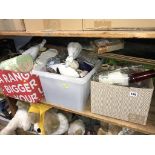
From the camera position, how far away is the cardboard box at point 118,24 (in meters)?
0.75

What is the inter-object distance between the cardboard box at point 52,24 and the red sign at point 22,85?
26 centimetres

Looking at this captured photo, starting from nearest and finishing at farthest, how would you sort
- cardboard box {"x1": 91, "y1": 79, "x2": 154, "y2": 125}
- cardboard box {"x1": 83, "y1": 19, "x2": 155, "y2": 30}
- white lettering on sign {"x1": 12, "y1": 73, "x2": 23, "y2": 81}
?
cardboard box {"x1": 83, "y1": 19, "x2": 155, "y2": 30} → cardboard box {"x1": 91, "y1": 79, "x2": 154, "y2": 125} → white lettering on sign {"x1": 12, "y1": 73, "x2": 23, "y2": 81}

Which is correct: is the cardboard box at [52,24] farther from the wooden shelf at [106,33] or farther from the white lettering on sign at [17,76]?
the white lettering on sign at [17,76]

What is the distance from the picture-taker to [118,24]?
777 millimetres

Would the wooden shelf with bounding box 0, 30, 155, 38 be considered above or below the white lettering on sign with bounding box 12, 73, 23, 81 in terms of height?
above

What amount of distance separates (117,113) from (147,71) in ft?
0.80

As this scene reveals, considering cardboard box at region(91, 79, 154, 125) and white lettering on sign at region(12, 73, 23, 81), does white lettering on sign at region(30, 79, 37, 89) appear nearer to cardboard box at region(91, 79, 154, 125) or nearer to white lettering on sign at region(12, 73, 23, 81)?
white lettering on sign at region(12, 73, 23, 81)

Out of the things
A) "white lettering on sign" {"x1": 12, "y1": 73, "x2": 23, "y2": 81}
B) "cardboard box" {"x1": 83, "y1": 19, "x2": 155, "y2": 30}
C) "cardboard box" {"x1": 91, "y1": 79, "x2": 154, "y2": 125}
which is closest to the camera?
"cardboard box" {"x1": 83, "y1": 19, "x2": 155, "y2": 30}

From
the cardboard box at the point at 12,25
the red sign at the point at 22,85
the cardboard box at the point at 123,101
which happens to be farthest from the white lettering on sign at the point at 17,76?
the cardboard box at the point at 123,101

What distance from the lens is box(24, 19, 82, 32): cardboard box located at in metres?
0.85

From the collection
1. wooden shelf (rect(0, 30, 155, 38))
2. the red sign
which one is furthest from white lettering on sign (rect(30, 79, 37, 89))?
wooden shelf (rect(0, 30, 155, 38))

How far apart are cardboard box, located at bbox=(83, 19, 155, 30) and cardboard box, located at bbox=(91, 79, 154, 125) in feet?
0.83

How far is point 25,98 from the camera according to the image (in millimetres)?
1163
